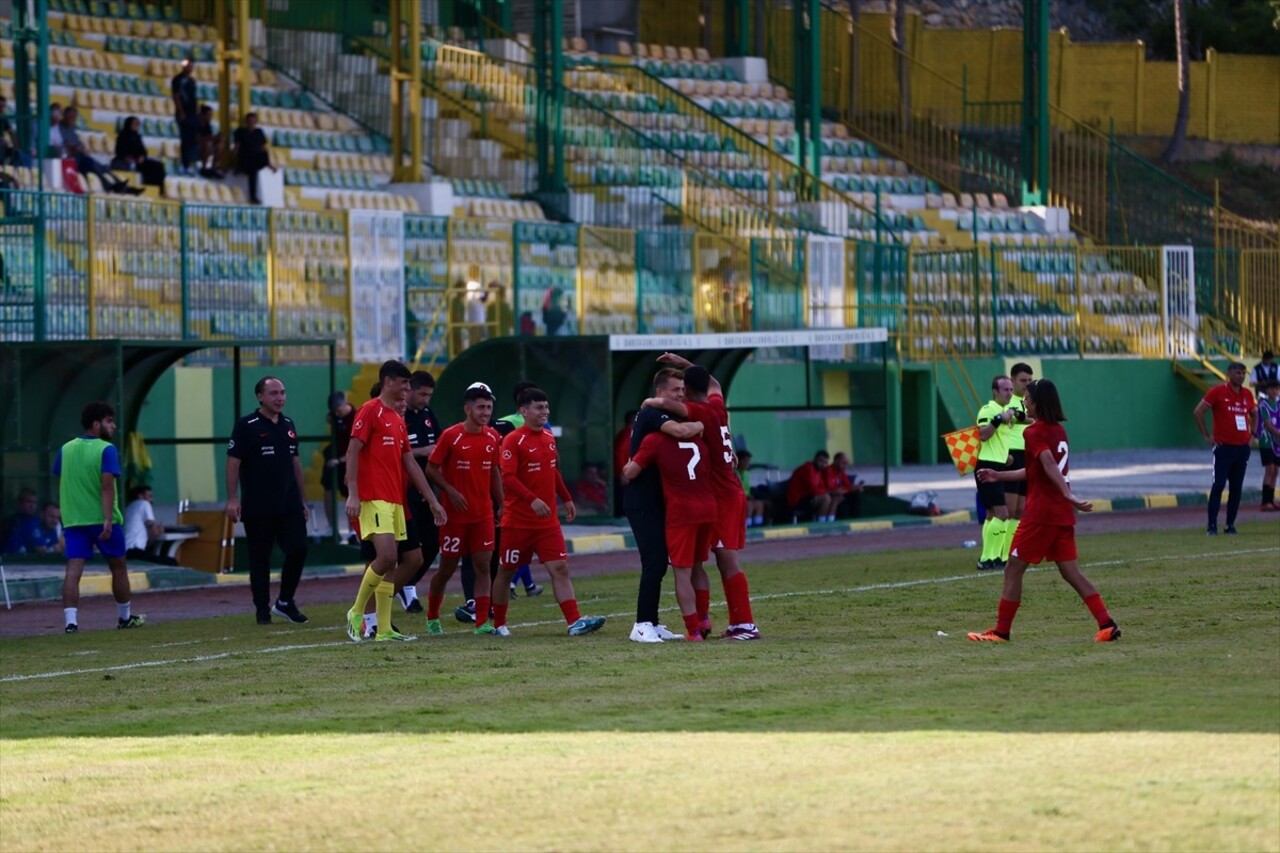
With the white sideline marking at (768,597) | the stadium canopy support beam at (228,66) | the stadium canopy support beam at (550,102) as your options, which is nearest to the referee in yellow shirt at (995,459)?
the white sideline marking at (768,597)

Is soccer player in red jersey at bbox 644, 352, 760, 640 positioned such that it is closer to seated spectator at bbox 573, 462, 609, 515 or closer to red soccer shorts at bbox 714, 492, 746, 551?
red soccer shorts at bbox 714, 492, 746, 551

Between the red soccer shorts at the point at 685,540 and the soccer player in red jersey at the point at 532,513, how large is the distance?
1059 millimetres

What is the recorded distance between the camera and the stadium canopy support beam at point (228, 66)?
36438mm

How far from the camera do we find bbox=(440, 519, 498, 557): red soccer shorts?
1630cm

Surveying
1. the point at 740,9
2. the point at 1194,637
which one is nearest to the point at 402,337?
the point at 1194,637

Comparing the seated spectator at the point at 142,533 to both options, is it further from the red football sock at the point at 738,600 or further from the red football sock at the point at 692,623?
the red football sock at the point at 738,600

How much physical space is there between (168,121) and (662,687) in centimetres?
2722

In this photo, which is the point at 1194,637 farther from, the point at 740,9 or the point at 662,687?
the point at 740,9

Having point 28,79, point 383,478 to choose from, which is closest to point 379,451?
point 383,478

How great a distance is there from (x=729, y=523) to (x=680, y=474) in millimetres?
468

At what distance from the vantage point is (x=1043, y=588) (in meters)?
18.5

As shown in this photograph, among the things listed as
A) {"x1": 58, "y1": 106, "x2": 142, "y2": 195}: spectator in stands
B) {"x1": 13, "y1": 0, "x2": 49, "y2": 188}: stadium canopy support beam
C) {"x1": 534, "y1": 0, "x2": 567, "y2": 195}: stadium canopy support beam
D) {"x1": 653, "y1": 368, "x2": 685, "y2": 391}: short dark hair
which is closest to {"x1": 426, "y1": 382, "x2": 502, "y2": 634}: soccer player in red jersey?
{"x1": 653, "y1": 368, "x2": 685, "y2": 391}: short dark hair

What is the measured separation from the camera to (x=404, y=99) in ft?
133

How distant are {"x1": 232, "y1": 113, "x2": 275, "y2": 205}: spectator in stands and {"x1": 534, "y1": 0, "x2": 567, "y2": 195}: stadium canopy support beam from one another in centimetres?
776
